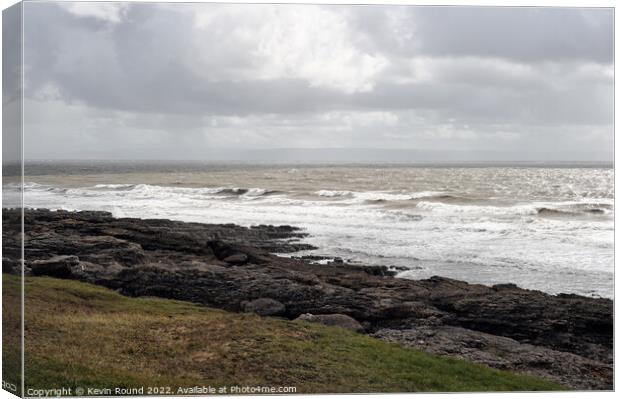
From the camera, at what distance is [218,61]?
62.5 feet

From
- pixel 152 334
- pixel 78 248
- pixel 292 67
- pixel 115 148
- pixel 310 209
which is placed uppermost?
pixel 292 67

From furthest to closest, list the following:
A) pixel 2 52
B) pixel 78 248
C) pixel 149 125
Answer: pixel 78 248, pixel 149 125, pixel 2 52

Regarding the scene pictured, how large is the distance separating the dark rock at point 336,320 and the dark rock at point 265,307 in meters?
0.55

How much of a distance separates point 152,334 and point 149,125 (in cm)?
528

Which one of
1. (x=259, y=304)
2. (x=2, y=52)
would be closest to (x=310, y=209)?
(x=259, y=304)

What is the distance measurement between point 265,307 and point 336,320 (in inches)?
74.5

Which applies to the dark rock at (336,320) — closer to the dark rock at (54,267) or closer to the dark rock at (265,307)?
the dark rock at (265,307)

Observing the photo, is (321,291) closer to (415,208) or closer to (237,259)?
(237,259)

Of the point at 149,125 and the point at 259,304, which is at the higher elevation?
the point at 149,125

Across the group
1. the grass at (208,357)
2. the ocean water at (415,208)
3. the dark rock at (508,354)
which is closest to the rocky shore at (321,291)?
the dark rock at (508,354)

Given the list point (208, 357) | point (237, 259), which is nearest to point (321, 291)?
point (237, 259)

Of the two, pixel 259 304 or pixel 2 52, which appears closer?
pixel 2 52

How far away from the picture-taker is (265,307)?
19.4 metres

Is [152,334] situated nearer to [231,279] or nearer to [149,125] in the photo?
[231,279]
